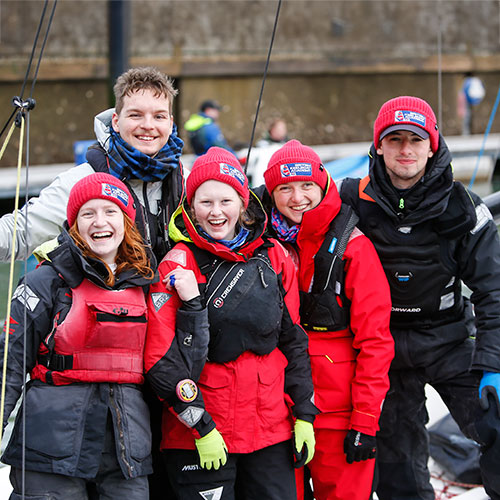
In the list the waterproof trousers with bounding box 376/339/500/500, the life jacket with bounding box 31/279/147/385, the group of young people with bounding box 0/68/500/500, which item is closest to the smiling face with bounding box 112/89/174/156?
the group of young people with bounding box 0/68/500/500

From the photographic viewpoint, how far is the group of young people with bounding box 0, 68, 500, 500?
2330 millimetres

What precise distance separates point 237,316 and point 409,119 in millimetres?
935

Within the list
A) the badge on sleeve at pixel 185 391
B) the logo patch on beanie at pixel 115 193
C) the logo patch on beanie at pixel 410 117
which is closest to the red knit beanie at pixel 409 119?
the logo patch on beanie at pixel 410 117

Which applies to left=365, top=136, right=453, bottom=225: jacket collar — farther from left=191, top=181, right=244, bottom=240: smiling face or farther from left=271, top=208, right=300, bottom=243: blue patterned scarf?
left=191, top=181, right=244, bottom=240: smiling face

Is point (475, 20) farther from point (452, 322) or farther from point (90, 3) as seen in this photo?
point (452, 322)

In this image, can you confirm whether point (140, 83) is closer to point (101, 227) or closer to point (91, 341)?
point (101, 227)

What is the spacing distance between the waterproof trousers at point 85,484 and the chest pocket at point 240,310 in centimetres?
44

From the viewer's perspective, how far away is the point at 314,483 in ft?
9.39

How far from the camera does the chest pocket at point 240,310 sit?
99.4 inches

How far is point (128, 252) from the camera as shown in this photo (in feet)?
8.08

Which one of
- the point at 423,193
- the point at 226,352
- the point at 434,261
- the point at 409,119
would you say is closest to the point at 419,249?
the point at 434,261

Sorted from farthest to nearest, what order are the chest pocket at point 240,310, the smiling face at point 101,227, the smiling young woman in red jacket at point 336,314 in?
the smiling young woman in red jacket at point 336,314 < the chest pocket at point 240,310 < the smiling face at point 101,227

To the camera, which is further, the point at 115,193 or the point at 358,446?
the point at 358,446

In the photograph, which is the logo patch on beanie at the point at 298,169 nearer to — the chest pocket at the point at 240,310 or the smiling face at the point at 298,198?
the smiling face at the point at 298,198
